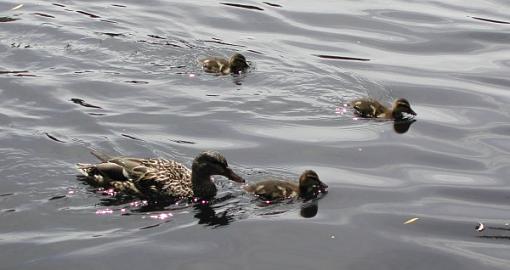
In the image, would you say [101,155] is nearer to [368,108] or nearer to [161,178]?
[161,178]

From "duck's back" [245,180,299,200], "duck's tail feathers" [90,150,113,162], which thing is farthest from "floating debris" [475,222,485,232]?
"duck's tail feathers" [90,150,113,162]

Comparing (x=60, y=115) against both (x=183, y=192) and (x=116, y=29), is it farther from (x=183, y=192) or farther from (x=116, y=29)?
(x=116, y=29)

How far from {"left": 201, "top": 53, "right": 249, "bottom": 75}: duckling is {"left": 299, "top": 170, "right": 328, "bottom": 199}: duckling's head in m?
3.33

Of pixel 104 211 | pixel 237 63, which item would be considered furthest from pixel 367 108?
pixel 104 211

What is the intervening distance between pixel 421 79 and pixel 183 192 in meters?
4.35

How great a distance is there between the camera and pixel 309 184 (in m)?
8.16

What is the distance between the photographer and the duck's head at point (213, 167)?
26.8 feet

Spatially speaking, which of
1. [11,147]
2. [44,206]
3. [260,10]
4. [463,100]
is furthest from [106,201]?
[260,10]

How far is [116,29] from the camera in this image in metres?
12.7

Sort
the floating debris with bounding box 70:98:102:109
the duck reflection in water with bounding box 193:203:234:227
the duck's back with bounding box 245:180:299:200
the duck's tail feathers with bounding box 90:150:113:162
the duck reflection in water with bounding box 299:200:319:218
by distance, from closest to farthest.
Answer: the duck reflection in water with bounding box 193:203:234:227 → the duck reflection in water with bounding box 299:200:319:218 → the duck's back with bounding box 245:180:299:200 → the duck's tail feathers with bounding box 90:150:113:162 → the floating debris with bounding box 70:98:102:109

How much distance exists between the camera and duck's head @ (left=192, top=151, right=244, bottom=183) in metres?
8.18

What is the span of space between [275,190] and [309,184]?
0.29 metres

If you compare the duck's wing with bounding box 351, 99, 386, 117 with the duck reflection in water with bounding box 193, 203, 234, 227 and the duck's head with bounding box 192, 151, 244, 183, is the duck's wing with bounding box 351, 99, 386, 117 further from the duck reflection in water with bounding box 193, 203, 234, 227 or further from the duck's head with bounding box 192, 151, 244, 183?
the duck reflection in water with bounding box 193, 203, 234, 227

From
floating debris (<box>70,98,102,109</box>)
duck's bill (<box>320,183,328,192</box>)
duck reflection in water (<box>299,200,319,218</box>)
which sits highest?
floating debris (<box>70,98,102,109</box>)
